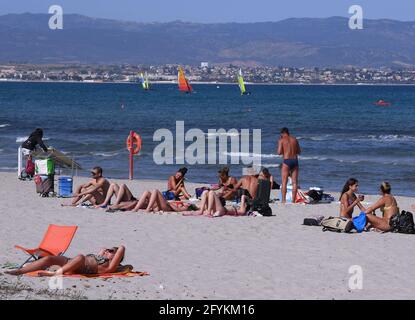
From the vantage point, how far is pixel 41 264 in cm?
971

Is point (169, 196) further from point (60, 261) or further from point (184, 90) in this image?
point (184, 90)

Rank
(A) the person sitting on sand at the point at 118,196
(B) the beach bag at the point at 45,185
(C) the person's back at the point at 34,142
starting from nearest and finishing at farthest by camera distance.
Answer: (A) the person sitting on sand at the point at 118,196 → (B) the beach bag at the point at 45,185 → (C) the person's back at the point at 34,142

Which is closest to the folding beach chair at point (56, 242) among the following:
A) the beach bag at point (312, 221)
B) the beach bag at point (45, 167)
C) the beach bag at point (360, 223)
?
the beach bag at point (360, 223)

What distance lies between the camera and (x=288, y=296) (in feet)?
30.8

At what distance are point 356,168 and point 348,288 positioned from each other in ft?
57.9

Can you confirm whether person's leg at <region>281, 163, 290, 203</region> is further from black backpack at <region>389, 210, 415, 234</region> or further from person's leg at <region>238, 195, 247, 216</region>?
black backpack at <region>389, 210, 415, 234</region>

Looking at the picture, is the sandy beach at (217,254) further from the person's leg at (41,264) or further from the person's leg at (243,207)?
the person's leg at (243,207)

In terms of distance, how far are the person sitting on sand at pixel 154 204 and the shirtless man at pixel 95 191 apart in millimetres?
678

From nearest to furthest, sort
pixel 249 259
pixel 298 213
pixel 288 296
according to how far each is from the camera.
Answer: pixel 288 296 → pixel 249 259 → pixel 298 213

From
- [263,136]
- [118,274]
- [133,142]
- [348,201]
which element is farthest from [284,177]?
[263,136]

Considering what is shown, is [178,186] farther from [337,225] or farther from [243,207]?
[337,225]

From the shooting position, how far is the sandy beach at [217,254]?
31.0 ft
